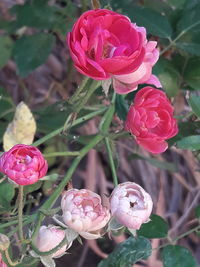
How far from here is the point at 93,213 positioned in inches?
29.0

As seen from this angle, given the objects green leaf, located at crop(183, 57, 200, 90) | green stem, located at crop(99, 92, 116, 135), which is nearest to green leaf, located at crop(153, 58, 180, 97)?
green leaf, located at crop(183, 57, 200, 90)

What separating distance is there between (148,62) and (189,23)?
0.30 metres

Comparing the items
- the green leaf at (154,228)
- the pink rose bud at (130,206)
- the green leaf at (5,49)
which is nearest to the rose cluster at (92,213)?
the pink rose bud at (130,206)

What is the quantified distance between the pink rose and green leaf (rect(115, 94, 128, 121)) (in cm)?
12

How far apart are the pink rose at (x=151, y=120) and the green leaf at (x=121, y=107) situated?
0.40 feet

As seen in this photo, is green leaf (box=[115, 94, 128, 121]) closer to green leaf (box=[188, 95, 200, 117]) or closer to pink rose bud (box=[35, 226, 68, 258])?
green leaf (box=[188, 95, 200, 117])

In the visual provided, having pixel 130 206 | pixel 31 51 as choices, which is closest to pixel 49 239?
pixel 130 206

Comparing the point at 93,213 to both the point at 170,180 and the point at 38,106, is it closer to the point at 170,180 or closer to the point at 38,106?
the point at 38,106

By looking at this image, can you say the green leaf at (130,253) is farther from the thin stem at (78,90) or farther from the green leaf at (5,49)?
the green leaf at (5,49)

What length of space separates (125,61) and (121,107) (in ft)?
0.84

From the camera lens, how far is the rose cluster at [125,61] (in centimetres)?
74

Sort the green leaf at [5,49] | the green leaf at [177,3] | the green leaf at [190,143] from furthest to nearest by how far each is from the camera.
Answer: the green leaf at [5,49]
the green leaf at [177,3]
the green leaf at [190,143]

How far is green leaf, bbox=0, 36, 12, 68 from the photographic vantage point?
1.43 meters

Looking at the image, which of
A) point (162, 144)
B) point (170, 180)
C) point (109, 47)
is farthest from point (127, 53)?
point (170, 180)
